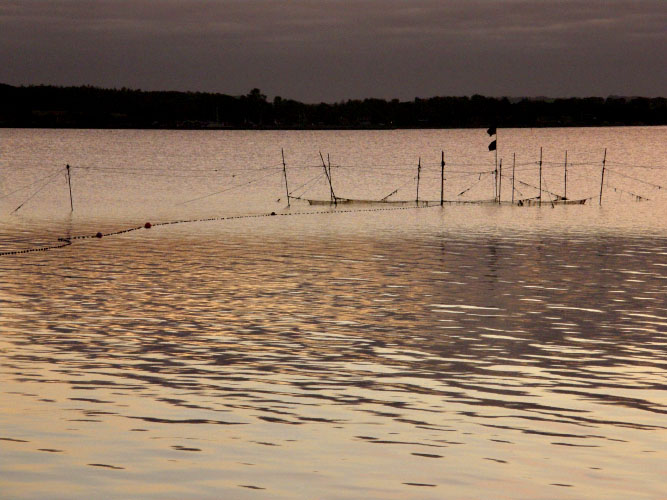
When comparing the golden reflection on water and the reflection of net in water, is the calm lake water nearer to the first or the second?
the golden reflection on water

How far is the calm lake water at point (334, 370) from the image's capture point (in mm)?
16438

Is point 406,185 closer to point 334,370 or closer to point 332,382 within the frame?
point 334,370

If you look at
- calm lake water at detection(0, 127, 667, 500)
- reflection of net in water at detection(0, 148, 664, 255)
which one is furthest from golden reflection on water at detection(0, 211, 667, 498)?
reflection of net in water at detection(0, 148, 664, 255)

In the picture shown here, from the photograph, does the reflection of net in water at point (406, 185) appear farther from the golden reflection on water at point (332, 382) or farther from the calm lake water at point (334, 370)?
the golden reflection on water at point (332, 382)

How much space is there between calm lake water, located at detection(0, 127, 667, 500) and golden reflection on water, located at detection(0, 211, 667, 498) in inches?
2.6

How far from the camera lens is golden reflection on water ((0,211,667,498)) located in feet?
53.7

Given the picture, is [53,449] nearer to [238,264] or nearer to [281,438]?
[281,438]

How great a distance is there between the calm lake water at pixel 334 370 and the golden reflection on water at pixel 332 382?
0.07 metres

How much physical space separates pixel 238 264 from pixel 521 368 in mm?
23093

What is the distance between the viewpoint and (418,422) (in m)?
19.2

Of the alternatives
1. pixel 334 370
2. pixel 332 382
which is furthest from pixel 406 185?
pixel 332 382

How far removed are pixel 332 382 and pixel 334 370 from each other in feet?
4.02

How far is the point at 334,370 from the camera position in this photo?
23625 mm

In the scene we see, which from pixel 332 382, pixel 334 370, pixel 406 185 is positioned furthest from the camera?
pixel 406 185
